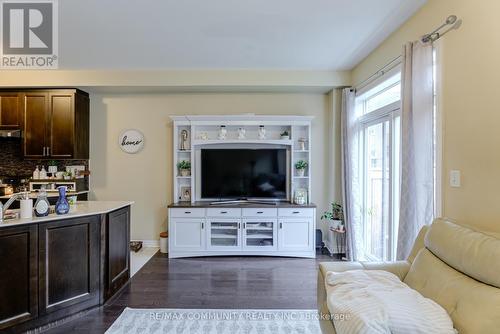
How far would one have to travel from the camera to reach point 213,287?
306 cm

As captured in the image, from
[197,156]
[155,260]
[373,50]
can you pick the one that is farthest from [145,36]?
[155,260]

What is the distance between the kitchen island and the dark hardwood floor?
0.18m

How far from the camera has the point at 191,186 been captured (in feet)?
14.4

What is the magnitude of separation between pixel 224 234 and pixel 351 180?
2112 mm

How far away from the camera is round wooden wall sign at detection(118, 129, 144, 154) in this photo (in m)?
4.55

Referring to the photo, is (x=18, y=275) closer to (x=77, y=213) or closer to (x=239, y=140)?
(x=77, y=213)

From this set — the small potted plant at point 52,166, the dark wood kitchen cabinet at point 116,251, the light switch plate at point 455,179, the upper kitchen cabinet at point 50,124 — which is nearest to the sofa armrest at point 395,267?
the light switch plate at point 455,179

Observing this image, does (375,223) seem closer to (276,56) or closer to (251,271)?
(251,271)

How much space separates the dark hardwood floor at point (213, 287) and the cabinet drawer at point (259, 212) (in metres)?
0.66

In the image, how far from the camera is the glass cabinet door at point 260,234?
13.3 feet

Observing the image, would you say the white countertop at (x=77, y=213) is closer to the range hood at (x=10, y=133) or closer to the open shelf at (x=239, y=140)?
the open shelf at (x=239, y=140)

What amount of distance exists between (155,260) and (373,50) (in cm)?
427

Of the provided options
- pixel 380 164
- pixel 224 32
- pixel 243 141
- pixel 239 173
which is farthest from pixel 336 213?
pixel 224 32

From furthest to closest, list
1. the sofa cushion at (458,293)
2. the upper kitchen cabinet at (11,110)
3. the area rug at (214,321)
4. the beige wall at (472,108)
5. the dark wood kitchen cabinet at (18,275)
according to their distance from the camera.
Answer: the upper kitchen cabinet at (11,110) → the area rug at (214,321) → the dark wood kitchen cabinet at (18,275) → the beige wall at (472,108) → the sofa cushion at (458,293)
